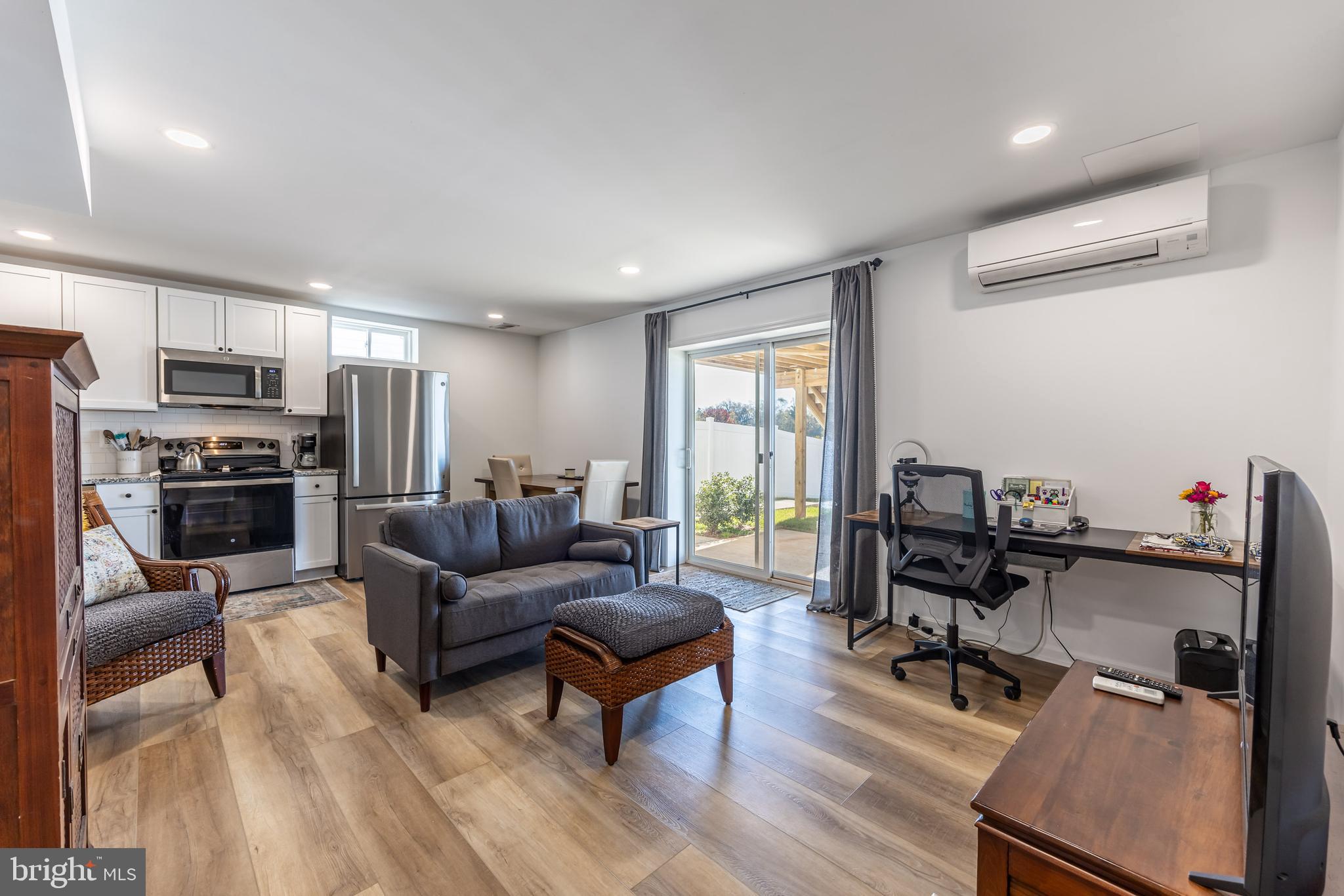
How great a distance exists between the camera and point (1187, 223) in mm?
2500

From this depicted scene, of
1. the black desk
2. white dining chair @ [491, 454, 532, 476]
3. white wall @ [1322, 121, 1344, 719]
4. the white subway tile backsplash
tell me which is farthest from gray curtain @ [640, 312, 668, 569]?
white wall @ [1322, 121, 1344, 719]

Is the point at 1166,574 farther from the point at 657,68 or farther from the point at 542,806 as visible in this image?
the point at 657,68

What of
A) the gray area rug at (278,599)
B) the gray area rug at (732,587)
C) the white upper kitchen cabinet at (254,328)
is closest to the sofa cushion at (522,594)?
the gray area rug at (732,587)

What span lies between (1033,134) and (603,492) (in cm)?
378

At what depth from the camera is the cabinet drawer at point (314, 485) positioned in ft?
15.4

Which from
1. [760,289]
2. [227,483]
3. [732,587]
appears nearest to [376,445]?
[227,483]

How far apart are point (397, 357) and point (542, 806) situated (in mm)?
5101

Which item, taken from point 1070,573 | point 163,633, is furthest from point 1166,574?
point 163,633

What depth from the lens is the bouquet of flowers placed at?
100 inches

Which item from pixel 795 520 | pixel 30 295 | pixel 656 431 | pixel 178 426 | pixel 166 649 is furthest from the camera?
pixel 656 431

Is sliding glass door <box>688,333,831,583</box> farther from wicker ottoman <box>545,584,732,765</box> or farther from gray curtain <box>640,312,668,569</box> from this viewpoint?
wicker ottoman <box>545,584,732,765</box>

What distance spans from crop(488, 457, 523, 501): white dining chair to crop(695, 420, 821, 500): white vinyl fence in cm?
171

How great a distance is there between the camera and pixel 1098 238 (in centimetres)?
271

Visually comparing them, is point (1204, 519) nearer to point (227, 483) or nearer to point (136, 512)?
point (227, 483)
